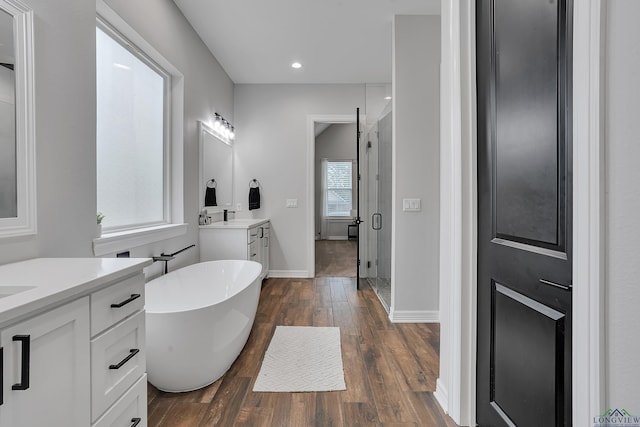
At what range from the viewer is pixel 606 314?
0.80 meters

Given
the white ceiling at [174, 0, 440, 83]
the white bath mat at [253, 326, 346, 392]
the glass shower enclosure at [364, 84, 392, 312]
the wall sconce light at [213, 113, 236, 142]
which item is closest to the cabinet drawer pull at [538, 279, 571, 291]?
the white bath mat at [253, 326, 346, 392]

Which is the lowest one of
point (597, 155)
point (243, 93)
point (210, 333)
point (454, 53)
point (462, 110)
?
point (210, 333)

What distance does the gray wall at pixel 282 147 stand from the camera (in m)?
4.66

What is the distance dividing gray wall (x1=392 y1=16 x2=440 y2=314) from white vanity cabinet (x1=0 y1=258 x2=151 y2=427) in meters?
2.32

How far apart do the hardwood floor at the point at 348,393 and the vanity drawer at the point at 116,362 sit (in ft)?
2.26

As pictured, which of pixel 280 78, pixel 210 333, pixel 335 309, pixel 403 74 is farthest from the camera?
pixel 280 78

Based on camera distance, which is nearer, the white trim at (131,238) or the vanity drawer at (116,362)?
the vanity drawer at (116,362)

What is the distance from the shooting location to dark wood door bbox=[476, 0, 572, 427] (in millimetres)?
990

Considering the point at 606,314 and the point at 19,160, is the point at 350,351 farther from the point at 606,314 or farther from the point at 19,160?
the point at 19,160

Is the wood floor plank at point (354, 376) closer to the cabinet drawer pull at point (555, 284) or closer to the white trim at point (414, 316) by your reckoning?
the white trim at point (414, 316)

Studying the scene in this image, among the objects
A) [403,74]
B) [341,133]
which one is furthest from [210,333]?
[341,133]

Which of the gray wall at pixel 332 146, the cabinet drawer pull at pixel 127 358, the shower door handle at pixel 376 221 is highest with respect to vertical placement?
the gray wall at pixel 332 146

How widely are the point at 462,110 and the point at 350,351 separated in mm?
1828

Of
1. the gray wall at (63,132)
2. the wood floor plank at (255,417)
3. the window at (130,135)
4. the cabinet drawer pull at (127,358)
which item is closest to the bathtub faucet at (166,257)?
the window at (130,135)
